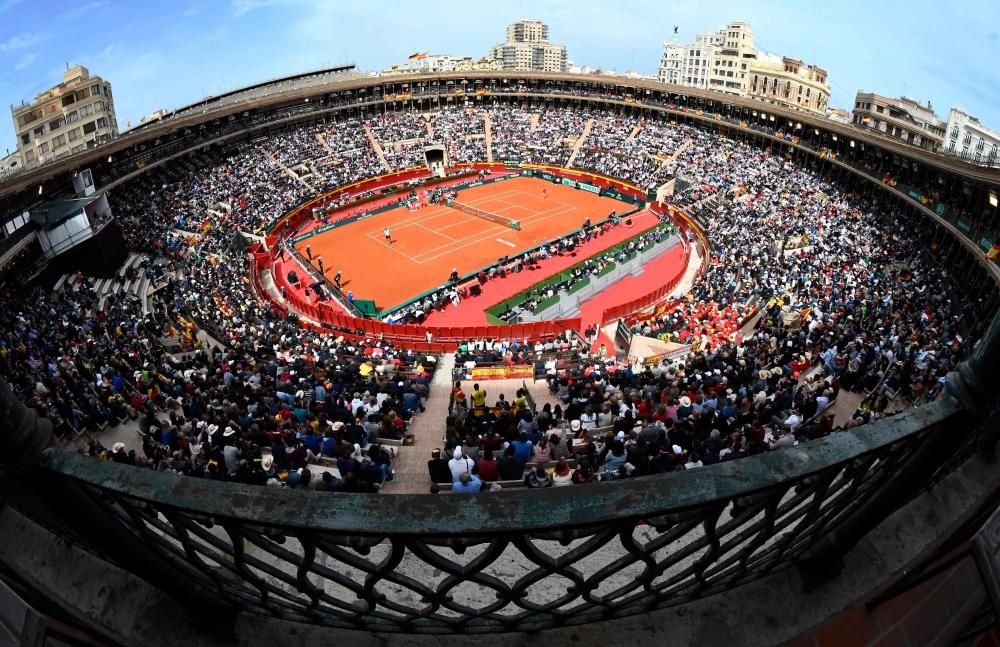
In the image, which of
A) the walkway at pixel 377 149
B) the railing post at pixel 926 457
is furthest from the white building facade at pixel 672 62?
the railing post at pixel 926 457

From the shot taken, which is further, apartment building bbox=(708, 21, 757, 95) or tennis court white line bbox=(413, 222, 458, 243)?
apartment building bbox=(708, 21, 757, 95)

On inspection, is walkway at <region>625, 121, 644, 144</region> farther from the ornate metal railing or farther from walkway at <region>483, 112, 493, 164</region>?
the ornate metal railing

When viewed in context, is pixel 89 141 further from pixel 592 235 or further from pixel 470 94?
pixel 592 235

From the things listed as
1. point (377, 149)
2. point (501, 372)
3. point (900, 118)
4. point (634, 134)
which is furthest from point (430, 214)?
point (900, 118)

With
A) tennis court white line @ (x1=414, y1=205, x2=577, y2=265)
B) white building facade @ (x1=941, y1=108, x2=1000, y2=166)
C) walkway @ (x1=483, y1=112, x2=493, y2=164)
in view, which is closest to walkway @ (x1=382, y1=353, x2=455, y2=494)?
tennis court white line @ (x1=414, y1=205, x2=577, y2=265)

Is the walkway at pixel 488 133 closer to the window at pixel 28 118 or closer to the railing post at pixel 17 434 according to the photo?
the window at pixel 28 118
